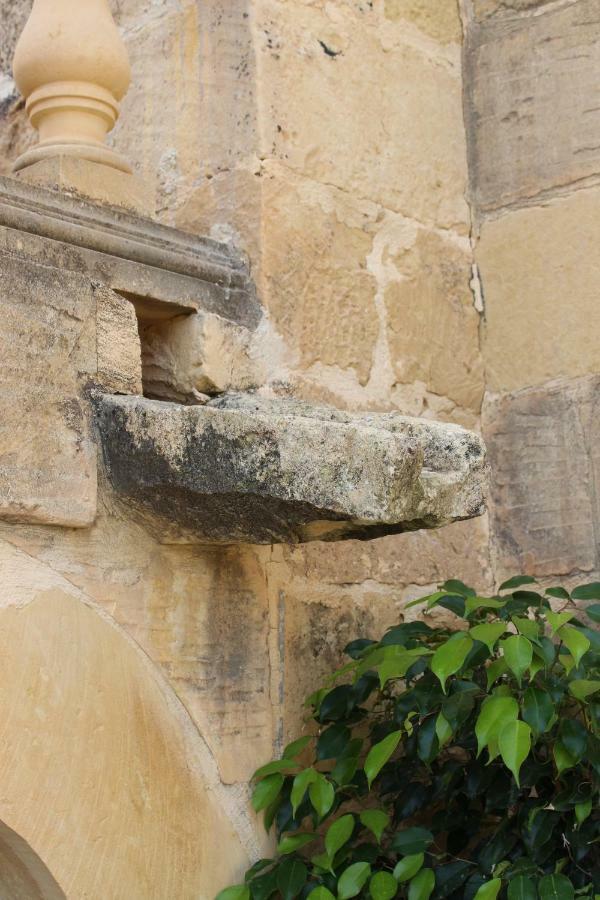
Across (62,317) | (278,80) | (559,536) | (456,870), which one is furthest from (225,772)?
(278,80)

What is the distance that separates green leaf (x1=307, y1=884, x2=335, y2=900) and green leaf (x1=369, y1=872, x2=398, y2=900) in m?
0.06

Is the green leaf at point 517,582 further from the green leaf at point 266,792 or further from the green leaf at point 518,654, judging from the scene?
the green leaf at point 266,792

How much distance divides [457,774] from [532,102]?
1.43 m

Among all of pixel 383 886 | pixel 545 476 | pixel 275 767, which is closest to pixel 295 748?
pixel 275 767

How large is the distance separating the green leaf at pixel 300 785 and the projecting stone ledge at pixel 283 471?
1.28 feet

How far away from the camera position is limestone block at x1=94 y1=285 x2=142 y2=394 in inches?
74.9

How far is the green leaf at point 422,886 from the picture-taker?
6.05 feet

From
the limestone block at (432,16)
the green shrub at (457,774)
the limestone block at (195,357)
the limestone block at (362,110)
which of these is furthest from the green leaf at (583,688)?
the limestone block at (432,16)

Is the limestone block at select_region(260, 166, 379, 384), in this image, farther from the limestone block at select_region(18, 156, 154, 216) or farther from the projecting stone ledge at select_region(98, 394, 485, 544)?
the projecting stone ledge at select_region(98, 394, 485, 544)

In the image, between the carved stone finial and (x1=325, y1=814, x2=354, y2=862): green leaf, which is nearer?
(x1=325, y1=814, x2=354, y2=862): green leaf

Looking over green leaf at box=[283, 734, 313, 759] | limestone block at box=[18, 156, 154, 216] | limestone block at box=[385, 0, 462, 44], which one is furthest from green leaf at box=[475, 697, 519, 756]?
limestone block at box=[385, 0, 462, 44]

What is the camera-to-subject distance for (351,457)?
1662 millimetres

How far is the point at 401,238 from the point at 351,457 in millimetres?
960

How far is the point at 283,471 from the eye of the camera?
5.49 feet
